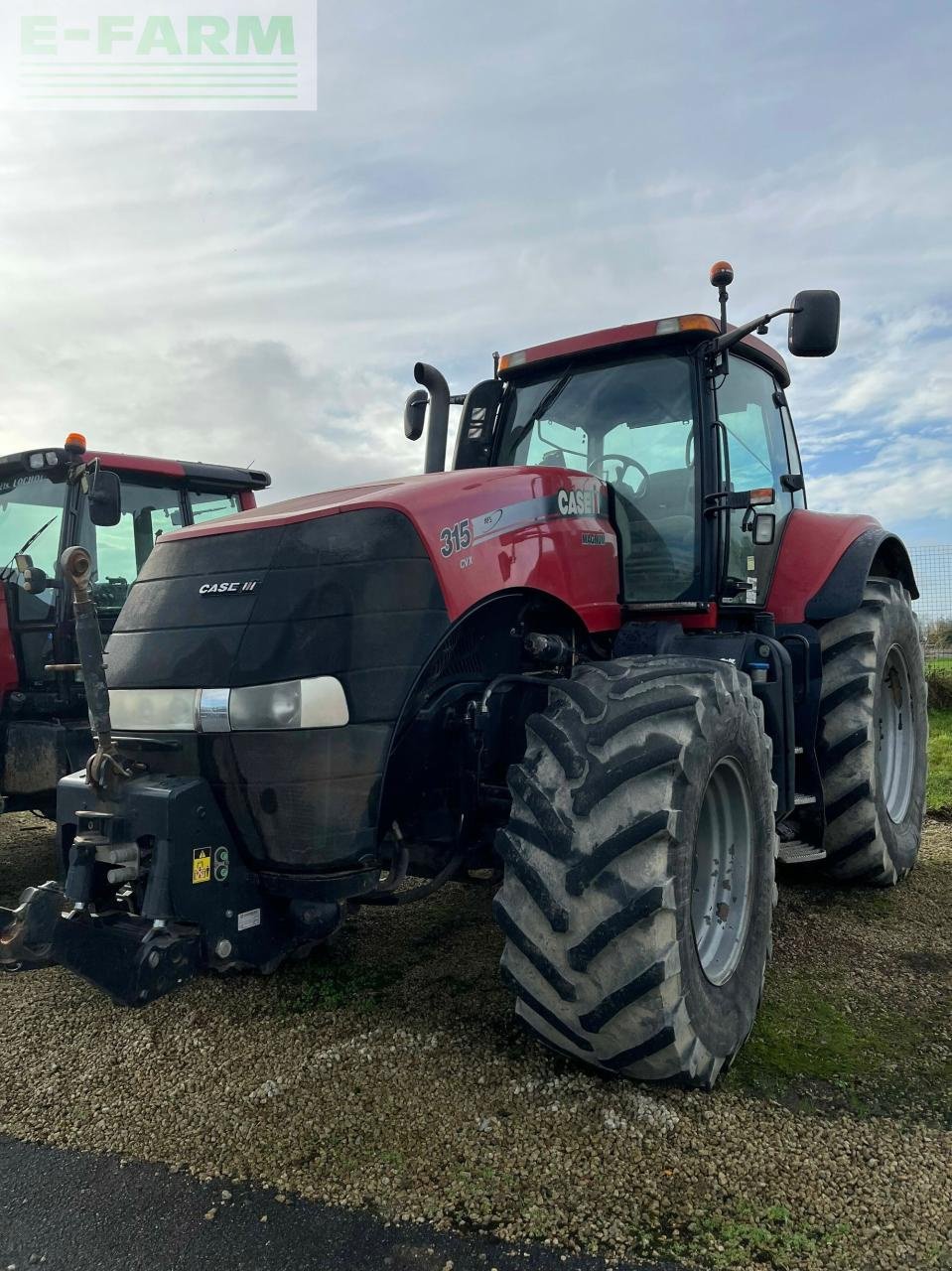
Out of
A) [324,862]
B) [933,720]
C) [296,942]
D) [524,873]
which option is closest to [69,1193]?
[296,942]

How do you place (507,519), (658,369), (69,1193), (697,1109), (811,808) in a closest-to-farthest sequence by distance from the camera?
(69,1193) < (697,1109) < (507,519) < (658,369) < (811,808)

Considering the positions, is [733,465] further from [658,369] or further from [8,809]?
[8,809]

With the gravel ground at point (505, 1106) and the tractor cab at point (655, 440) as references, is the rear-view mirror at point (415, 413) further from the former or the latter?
the gravel ground at point (505, 1106)

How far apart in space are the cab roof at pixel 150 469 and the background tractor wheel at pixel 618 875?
143 inches

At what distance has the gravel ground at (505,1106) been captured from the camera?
2219 mm

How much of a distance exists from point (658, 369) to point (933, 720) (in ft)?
25.3

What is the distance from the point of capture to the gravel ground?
222cm

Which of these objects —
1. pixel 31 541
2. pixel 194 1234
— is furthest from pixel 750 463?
pixel 31 541

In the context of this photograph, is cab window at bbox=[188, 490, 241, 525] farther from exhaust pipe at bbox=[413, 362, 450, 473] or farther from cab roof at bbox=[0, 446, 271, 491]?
exhaust pipe at bbox=[413, 362, 450, 473]

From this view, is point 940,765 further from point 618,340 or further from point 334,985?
point 334,985

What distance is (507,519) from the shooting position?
121 inches

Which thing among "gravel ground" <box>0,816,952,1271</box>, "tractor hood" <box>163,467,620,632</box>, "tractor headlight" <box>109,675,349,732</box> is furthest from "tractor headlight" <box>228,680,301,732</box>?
"gravel ground" <box>0,816,952,1271</box>

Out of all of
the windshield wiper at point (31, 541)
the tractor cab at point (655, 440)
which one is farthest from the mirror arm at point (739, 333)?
the windshield wiper at point (31, 541)

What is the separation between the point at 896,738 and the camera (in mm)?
5246
